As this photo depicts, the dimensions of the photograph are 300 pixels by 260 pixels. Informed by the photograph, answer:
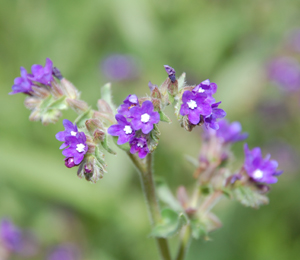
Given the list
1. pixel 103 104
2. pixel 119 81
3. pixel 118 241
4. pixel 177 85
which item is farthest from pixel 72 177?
pixel 177 85

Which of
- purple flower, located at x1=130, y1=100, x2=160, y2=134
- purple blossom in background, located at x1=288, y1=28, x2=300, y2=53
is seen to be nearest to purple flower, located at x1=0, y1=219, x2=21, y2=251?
purple flower, located at x1=130, y1=100, x2=160, y2=134

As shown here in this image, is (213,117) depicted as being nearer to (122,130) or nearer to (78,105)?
(122,130)

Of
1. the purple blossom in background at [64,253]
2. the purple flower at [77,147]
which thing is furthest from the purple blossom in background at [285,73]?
the purple flower at [77,147]

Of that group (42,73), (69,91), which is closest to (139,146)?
(69,91)

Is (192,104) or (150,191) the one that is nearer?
(192,104)

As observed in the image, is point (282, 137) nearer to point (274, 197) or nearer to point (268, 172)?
point (274, 197)

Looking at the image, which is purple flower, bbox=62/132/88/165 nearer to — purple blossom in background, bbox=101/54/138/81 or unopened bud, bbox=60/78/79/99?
unopened bud, bbox=60/78/79/99
